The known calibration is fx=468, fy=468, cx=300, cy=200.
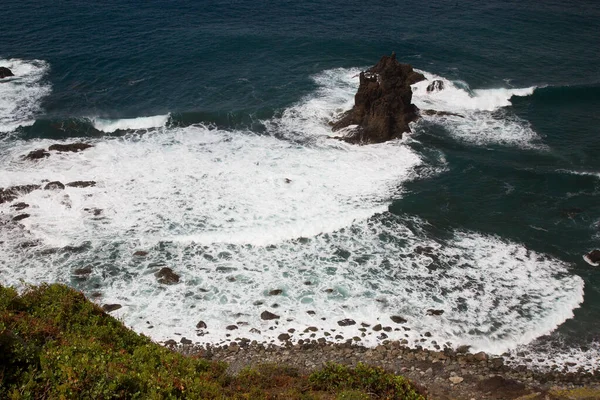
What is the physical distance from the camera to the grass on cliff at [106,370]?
13562mm

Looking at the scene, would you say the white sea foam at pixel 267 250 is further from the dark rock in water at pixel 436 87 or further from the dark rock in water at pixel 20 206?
the dark rock in water at pixel 436 87

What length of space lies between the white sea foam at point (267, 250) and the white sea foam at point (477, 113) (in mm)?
8537

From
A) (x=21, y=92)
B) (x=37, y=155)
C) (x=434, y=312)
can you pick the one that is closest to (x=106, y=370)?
(x=434, y=312)

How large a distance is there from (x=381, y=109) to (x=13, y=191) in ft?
→ 106

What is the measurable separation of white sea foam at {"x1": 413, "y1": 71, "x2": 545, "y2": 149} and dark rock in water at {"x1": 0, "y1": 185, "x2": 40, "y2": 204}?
3806cm

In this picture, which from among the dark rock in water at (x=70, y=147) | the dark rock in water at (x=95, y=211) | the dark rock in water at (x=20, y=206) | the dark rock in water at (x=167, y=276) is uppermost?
the dark rock in water at (x=70, y=147)

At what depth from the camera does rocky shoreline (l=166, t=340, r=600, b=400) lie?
22.2m

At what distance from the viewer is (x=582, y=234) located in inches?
1341

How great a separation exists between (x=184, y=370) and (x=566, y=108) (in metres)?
51.8

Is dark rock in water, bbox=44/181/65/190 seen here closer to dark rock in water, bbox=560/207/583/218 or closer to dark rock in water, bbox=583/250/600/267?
dark rock in water, bbox=583/250/600/267

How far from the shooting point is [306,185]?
38906mm

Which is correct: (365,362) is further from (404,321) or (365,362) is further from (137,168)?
(137,168)

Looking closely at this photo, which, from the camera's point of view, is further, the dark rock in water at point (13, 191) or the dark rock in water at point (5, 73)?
the dark rock in water at point (5, 73)

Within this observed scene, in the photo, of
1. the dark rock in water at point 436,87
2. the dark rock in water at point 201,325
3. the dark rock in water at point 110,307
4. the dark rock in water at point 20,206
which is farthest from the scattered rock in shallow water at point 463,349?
the dark rock in water at point 436,87
